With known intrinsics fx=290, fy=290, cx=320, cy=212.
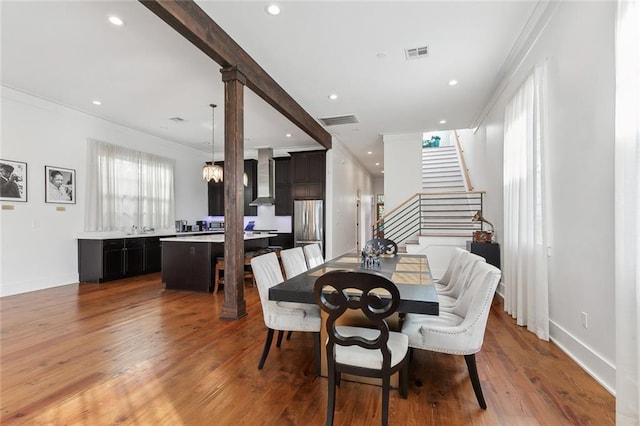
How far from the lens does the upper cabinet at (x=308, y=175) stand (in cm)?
809

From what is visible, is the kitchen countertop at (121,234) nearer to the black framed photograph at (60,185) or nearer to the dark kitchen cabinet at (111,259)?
Answer: the dark kitchen cabinet at (111,259)

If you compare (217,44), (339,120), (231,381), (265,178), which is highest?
(339,120)

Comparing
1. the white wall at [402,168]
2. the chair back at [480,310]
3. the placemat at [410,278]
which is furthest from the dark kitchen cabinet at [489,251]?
the chair back at [480,310]

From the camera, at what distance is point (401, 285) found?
211cm

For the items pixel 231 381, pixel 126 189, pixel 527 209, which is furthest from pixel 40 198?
pixel 527 209

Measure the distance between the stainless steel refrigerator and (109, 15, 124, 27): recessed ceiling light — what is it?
5.62 m

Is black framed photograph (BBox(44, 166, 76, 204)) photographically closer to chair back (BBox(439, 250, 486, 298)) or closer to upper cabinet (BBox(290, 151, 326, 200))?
upper cabinet (BBox(290, 151, 326, 200))

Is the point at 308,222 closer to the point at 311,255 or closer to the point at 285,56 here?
the point at 311,255

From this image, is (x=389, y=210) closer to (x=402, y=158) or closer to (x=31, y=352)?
(x=402, y=158)

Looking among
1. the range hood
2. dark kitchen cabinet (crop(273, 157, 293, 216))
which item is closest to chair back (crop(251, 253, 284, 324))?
the range hood

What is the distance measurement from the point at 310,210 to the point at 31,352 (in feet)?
19.9

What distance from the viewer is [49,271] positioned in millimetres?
5168

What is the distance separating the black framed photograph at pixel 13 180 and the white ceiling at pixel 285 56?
4.07 feet

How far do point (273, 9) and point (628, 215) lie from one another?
126 inches
